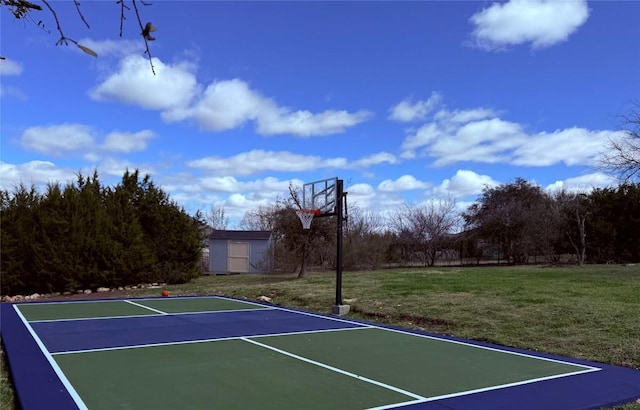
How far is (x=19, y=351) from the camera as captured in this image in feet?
21.3

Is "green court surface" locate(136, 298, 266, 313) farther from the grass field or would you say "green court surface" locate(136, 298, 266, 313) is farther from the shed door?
the shed door

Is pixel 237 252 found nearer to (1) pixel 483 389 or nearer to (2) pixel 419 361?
(2) pixel 419 361

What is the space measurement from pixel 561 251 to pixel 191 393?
82.4 feet

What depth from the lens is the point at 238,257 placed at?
88.3 ft

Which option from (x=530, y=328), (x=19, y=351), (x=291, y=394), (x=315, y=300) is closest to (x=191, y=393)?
(x=291, y=394)

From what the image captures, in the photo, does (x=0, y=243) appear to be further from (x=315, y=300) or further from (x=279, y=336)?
(x=279, y=336)

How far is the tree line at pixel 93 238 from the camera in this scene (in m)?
16.0

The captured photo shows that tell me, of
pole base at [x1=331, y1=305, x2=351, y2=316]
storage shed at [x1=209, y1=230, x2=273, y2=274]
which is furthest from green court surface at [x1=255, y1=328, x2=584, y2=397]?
storage shed at [x1=209, y1=230, x2=273, y2=274]

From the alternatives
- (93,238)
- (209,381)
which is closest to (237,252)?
(93,238)

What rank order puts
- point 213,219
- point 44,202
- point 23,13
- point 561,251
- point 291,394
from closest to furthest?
1. point 23,13
2. point 291,394
3. point 44,202
4. point 561,251
5. point 213,219

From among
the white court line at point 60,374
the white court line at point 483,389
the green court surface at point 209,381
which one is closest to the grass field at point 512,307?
the white court line at point 60,374

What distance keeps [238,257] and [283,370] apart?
21676 millimetres

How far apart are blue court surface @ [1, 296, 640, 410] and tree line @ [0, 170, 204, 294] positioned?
7527 millimetres

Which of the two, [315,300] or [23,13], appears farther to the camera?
[315,300]
